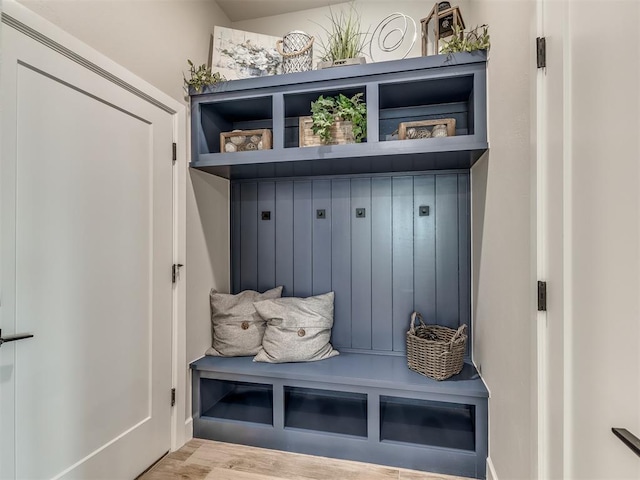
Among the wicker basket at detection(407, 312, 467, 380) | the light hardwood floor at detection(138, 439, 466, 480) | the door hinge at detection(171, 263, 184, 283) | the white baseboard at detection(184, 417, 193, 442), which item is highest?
the door hinge at detection(171, 263, 184, 283)

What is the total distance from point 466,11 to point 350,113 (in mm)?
1142

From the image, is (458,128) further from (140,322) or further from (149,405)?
(149,405)

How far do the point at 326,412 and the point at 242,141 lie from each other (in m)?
1.88

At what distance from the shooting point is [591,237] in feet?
2.79

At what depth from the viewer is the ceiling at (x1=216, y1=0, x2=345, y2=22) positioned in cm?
245

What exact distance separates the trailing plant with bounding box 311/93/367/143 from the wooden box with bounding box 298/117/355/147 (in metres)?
0.03

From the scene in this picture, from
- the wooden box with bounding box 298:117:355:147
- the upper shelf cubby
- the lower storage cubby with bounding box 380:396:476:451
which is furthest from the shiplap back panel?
the wooden box with bounding box 298:117:355:147

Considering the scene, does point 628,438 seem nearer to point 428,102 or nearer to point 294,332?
point 294,332

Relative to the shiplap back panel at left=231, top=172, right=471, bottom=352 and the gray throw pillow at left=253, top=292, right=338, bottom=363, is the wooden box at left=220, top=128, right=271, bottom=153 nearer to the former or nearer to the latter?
the shiplap back panel at left=231, top=172, right=471, bottom=352

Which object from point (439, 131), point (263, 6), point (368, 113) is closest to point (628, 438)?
point (439, 131)

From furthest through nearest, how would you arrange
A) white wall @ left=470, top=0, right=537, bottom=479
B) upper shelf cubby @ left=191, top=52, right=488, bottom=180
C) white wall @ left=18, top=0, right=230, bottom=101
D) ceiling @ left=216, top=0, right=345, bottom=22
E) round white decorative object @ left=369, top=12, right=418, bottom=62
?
1. ceiling @ left=216, top=0, right=345, bottom=22
2. round white decorative object @ left=369, top=12, right=418, bottom=62
3. upper shelf cubby @ left=191, top=52, right=488, bottom=180
4. white wall @ left=18, top=0, right=230, bottom=101
5. white wall @ left=470, top=0, right=537, bottom=479

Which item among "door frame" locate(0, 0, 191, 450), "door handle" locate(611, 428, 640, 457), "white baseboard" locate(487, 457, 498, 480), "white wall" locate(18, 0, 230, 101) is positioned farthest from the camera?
"door frame" locate(0, 0, 191, 450)

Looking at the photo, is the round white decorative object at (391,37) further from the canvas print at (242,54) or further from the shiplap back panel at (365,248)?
the shiplap back panel at (365,248)

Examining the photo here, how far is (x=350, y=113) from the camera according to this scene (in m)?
1.95
